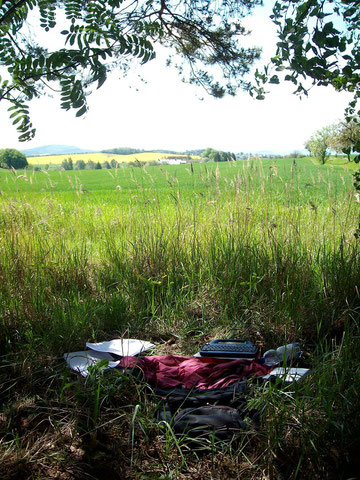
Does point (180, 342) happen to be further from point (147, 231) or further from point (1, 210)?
point (1, 210)

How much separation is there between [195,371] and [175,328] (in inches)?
25.3

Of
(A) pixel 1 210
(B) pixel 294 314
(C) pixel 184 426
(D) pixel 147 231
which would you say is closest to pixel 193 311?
(B) pixel 294 314

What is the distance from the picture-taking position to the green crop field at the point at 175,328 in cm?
150

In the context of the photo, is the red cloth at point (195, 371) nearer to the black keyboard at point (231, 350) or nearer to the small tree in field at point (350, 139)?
the black keyboard at point (231, 350)

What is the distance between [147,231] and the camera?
3.67 metres

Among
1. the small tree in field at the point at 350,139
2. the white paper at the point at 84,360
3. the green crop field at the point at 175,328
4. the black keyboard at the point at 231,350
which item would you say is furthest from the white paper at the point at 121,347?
the small tree in field at the point at 350,139

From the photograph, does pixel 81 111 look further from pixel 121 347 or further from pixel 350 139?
pixel 350 139

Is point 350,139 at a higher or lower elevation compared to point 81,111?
lower

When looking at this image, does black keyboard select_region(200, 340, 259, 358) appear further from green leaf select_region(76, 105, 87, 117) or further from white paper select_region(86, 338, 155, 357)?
green leaf select_region(76, 105, 87, 117)

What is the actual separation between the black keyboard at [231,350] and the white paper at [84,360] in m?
0.50

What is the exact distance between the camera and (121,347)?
2.39 metres

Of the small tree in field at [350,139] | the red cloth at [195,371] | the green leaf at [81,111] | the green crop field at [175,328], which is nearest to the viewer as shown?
the green crop field at [175,328]

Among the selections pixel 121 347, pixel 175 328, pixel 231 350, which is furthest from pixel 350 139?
pixel 121 347

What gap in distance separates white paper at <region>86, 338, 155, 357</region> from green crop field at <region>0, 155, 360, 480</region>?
0.44 feet
